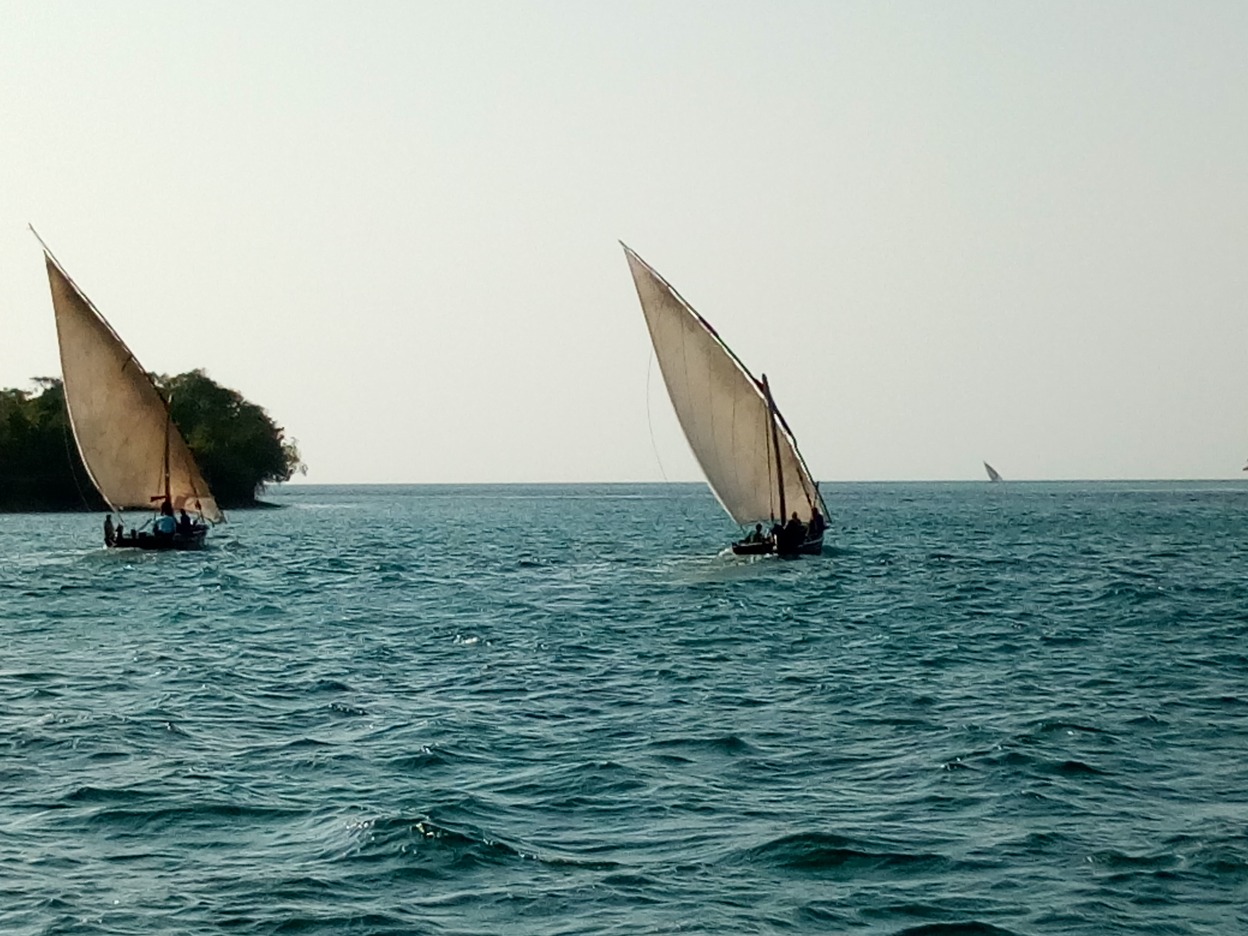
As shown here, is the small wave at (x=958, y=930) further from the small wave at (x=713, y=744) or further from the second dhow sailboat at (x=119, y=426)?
the second dhow sailboat at (x=119, y=426)

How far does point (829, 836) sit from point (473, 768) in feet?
19.0

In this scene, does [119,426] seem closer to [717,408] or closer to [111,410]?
[111,410]

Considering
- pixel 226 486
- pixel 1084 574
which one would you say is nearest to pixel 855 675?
pixel 1084 574

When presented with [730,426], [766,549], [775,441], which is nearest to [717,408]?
[730,426]

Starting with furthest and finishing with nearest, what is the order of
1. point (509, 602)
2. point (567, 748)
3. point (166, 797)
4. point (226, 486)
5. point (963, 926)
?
point (226, 486) → point (509, 602) → point (567, 748) → point (166, 797) → point (963, 926)

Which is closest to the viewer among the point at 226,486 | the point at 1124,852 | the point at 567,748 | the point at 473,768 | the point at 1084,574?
the point at 1124,852

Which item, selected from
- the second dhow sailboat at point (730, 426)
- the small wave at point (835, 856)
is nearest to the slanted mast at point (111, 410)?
the second dhow sailboat at point (730, 426)

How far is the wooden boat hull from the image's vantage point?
229 feet

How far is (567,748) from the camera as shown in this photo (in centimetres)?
2270

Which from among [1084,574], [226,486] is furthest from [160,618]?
[226,486]

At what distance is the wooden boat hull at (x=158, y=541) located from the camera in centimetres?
6994

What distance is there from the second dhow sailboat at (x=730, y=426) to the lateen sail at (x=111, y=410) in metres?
23.5

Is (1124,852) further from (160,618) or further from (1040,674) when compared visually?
(160,618)

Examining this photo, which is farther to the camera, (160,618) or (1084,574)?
(1084,574)
